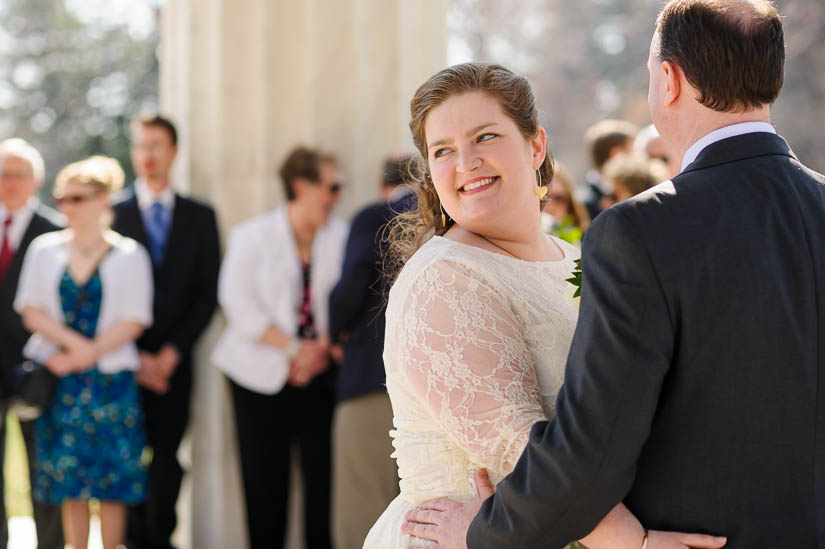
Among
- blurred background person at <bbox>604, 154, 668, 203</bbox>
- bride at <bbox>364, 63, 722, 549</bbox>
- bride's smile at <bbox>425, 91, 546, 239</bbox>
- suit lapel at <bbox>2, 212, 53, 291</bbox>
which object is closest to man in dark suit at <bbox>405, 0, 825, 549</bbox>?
bride at <bbox>364, 63, 722, 549</bbox>

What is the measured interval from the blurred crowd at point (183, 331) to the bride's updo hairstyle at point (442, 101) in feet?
6.84

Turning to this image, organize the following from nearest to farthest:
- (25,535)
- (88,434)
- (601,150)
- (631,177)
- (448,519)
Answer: (448,519) → (631,177) → (88,434) → (25,535) → (601,150)

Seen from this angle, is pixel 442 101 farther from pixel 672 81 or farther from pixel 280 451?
pixel 280 451

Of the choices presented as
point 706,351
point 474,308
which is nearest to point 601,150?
point 474,308

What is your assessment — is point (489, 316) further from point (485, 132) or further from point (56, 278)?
point (56, 278)

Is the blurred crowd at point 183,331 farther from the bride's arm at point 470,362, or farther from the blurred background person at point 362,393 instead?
the bride's arm at point 470,362

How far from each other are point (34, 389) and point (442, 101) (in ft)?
11.9

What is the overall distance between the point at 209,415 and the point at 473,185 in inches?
163

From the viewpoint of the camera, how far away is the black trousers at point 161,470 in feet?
19.6

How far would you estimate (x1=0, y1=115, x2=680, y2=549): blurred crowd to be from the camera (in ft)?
17.5

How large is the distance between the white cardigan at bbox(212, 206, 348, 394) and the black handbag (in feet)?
3.18

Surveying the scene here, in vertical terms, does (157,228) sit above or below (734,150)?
above

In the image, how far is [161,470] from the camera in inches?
235

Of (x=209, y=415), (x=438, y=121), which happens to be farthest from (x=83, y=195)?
(x=438, y=121)
